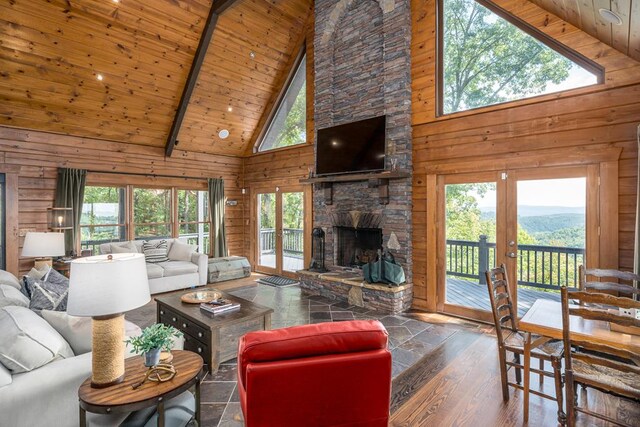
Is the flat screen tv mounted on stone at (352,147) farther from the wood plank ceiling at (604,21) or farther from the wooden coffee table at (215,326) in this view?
the wooden coffee table at (215,326)

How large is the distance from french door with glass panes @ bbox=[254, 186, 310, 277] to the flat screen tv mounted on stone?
1189 mm

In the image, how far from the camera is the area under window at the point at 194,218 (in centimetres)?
774

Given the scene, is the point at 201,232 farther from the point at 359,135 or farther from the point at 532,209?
the point at 532,209

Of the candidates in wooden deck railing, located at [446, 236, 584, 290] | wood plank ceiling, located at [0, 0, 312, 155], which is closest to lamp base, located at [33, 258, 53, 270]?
wood plank ceiling, located at [0, 0, 312, 155]

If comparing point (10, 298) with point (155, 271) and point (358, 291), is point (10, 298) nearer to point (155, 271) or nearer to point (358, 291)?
point (155, 271)

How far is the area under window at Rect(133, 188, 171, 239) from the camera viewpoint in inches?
277

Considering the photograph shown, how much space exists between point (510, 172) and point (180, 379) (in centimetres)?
423

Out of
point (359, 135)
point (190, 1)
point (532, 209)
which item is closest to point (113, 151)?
point (190, 1)

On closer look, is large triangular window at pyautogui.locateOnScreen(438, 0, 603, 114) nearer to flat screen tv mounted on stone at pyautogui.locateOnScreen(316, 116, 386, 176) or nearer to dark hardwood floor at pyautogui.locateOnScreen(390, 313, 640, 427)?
flat screen tv mounted on stone at pyautogui.locateOnScreen(316, 116, 386, 176)

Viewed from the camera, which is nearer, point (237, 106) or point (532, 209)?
point (532, 209)

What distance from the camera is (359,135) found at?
5434 millimetres

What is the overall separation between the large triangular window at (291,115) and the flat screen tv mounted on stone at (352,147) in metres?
1.18

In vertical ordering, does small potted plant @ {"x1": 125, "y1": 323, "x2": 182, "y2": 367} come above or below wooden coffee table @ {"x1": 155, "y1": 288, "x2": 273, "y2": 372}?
above

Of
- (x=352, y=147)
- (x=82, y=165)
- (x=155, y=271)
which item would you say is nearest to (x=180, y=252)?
(x=155, y=271)
